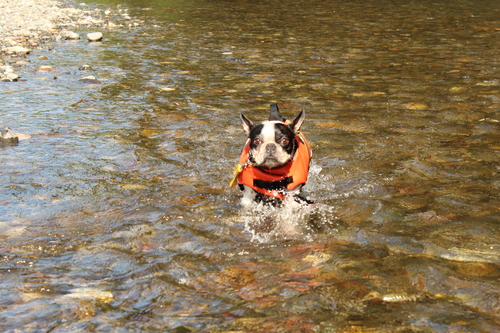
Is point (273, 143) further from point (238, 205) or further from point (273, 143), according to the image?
point (238, 205)

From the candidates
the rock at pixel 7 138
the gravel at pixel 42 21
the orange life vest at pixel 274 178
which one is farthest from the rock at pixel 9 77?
the orange life vest at pixel 274 178

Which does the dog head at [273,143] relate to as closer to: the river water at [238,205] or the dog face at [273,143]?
the dog face at [273,143]

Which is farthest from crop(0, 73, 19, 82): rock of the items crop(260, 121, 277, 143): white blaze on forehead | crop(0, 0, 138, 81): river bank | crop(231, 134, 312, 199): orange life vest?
crop(260, 121, 277, 143): white blaze on forehead

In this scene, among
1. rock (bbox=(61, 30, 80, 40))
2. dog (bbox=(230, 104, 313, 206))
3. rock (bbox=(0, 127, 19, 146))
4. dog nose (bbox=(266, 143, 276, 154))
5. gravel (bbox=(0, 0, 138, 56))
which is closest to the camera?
dog nose (bbox=(266, 143, 276, 154))

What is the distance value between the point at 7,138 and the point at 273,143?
14.7 ft

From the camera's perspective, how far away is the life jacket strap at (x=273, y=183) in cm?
626

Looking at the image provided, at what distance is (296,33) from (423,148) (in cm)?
1274

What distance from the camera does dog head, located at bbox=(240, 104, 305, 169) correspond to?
6.05m

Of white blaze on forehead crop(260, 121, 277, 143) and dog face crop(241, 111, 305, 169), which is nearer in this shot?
dog face crop(241, 111, 305, 169)

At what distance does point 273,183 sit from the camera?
20.5 ft

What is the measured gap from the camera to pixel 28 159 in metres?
7.76

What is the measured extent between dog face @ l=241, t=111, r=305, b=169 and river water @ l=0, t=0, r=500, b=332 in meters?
0.57

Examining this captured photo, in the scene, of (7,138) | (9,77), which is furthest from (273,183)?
(9,77)

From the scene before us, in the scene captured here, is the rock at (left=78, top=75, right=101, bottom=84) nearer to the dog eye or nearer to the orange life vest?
the orange life vest
